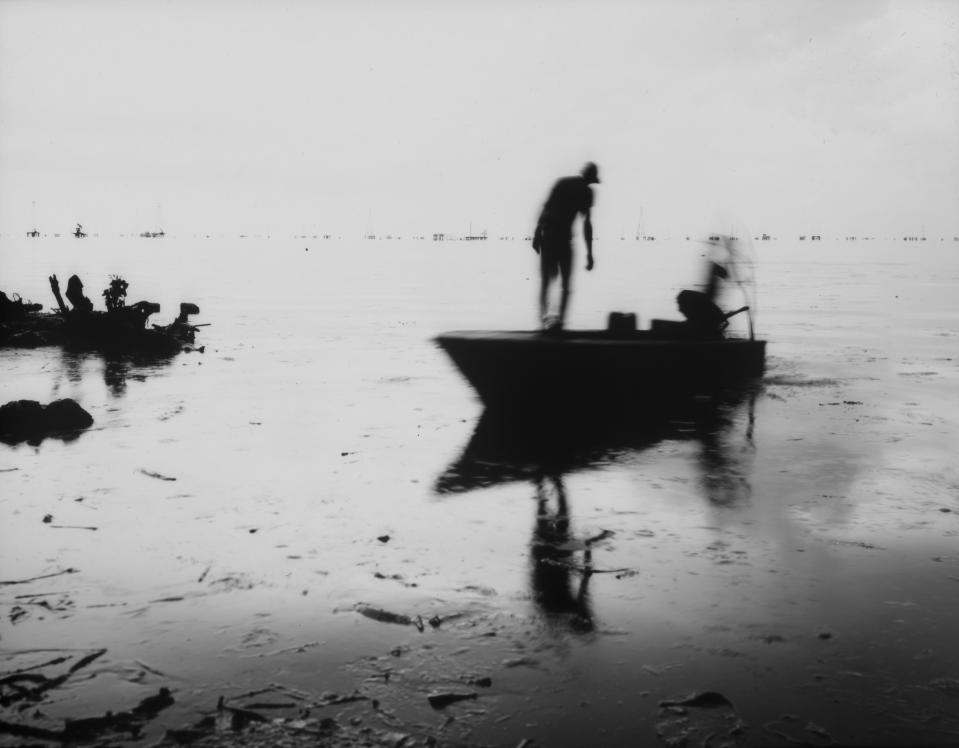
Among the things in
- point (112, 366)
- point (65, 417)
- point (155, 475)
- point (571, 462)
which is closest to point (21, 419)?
point (65, 417)

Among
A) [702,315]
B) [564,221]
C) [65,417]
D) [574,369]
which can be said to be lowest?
[65,417]

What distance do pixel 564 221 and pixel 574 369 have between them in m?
2.25

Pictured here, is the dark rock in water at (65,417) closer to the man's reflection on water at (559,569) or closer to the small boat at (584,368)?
the small boat at (584,368)

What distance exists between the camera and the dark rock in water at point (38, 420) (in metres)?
9.00

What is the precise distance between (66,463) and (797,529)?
6.36m

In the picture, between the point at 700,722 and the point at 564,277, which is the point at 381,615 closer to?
the point at 700,722

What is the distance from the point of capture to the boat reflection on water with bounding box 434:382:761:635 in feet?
16.6

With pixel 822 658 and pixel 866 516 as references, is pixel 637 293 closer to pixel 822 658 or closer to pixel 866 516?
pixel 866 516

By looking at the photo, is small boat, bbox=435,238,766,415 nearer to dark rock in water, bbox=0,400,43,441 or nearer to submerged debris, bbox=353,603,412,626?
dark rock in water, bbox=0,400,43,441

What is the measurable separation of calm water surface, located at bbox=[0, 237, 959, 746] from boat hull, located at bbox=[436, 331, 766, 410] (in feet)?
1.97

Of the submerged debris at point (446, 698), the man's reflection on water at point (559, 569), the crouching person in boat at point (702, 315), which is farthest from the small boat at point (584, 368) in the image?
the submerged debris at point (446, 698)

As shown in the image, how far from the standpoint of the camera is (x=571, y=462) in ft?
26.5

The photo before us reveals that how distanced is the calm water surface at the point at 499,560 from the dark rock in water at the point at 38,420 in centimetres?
33

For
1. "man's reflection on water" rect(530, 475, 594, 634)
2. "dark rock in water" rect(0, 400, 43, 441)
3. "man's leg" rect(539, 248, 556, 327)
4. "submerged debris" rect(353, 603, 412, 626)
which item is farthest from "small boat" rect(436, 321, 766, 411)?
"submerged debris" rect(353, 603, 412, 626)
